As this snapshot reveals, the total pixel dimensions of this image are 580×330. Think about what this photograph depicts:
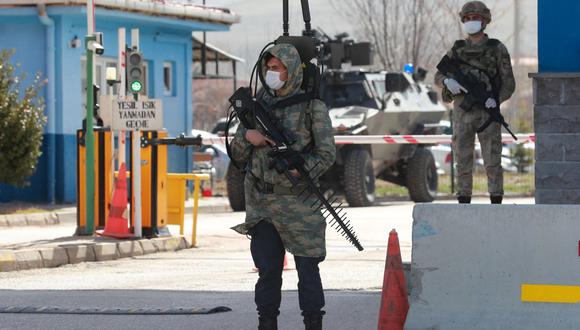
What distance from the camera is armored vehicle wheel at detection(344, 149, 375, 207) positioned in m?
24.6

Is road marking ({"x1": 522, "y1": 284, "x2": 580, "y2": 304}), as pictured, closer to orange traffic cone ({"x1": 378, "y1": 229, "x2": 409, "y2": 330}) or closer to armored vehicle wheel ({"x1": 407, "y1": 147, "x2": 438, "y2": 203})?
orange traffic cone ({"x1": 378, "y1": 229, "x2": 409, "y2": 330})

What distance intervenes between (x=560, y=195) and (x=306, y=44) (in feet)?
7.76

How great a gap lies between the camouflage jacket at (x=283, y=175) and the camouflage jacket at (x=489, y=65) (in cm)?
361

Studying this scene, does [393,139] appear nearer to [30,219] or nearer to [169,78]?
[30,219]

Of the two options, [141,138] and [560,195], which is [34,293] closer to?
[560,195]

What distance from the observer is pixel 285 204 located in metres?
8.21

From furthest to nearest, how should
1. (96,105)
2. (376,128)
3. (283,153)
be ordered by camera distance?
(376,128) < (96,105) < (283,153)

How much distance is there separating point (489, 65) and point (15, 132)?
12071 millimetres

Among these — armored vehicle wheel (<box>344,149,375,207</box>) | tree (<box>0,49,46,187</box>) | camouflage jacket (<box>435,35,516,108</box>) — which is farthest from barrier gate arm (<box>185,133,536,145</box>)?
camouflage jacket (<box>435,35,516,108</box>)

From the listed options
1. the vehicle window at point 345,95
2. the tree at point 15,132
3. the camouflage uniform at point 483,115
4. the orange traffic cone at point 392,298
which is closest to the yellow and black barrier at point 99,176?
the tree at point 15,132

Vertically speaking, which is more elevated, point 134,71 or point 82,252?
point 134,71

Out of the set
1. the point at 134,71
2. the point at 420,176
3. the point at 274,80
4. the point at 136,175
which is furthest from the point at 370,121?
the point at 274,80

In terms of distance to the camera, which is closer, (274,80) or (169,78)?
(274,80)

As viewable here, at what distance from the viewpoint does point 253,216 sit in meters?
8.25
